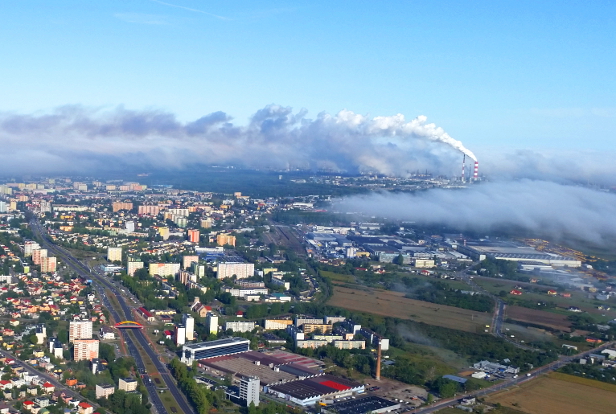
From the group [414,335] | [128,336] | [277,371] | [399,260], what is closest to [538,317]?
[414,335]

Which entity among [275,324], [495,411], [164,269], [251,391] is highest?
[164,269]

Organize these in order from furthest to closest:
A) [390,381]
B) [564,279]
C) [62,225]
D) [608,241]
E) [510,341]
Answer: [62,225] → [608,241] → [564,279] → [510,341] → [390,381]

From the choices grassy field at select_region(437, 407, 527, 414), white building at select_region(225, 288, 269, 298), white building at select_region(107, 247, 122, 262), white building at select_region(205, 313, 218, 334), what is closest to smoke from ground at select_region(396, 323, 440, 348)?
grassy field at select_region(437, 407, 527, 414)

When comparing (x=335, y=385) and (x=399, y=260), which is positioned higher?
(x=399, y=260)

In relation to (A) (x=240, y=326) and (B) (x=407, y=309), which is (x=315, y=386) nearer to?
(A) (x=240, y=326)

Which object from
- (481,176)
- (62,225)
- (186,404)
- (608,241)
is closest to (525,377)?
(186,404)

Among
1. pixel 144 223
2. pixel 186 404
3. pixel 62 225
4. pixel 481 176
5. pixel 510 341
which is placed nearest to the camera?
pixel 186 404

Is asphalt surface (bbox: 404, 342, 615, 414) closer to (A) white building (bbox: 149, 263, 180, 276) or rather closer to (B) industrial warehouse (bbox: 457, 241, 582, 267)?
(B) industrial warehouse (bbox: 457, 241, 582, 267)

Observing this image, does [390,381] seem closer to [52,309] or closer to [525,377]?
[525,377]
